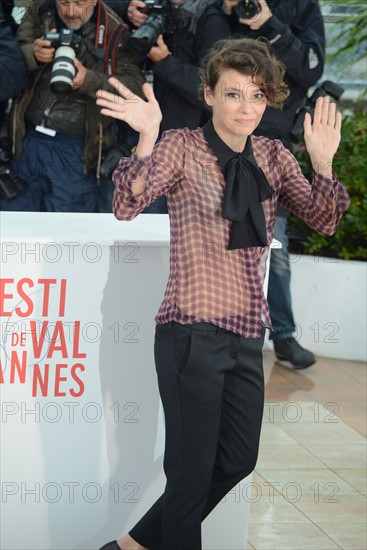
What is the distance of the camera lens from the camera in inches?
167

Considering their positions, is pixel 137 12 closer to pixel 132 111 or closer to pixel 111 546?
pixel 132 111

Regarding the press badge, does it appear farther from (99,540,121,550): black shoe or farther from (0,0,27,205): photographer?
(99,540,121,550): black shoe

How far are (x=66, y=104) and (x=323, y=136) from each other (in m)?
1.91

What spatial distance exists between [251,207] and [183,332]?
1.24ft

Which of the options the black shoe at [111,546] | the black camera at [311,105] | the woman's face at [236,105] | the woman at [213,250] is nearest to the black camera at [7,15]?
the black camera at [311,105]

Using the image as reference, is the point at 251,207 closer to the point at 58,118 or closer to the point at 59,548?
the point at 59,548

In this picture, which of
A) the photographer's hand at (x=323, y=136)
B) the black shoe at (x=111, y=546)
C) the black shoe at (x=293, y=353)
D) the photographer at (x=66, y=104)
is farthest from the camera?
the black shoe at (x=293, y=353)

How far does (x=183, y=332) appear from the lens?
2.76 m

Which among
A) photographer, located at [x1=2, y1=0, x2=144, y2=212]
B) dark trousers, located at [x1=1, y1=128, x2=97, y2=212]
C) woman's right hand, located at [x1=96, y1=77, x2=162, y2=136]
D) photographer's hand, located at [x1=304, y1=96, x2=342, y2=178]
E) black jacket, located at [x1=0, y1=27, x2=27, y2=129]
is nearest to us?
woman's right hand, located at [x1=96, y1=77, x2=162, y2=136]

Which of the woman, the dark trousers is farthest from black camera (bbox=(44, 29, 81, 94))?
the woman

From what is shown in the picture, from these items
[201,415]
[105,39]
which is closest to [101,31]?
[105,39]

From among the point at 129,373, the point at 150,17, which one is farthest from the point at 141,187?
the point at 150,17

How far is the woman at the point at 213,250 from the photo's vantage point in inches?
108

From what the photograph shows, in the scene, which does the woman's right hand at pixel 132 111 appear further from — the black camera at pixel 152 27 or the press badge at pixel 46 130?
the press badge at pixel 46 130
